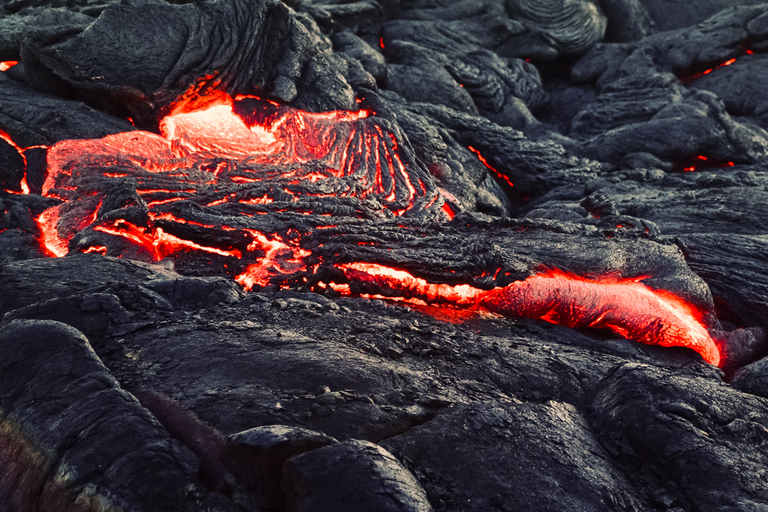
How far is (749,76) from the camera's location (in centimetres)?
939

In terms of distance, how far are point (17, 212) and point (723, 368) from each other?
5519 millimetres

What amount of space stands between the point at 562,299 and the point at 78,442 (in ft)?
9.78

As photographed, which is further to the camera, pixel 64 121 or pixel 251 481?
pixel 64 121

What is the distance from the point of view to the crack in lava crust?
3.58 metres

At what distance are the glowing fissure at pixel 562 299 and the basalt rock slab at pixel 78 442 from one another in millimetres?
1864

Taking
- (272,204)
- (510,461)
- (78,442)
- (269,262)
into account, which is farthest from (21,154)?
(510,461)

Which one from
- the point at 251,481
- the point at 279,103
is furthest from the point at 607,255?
the point at 279,103

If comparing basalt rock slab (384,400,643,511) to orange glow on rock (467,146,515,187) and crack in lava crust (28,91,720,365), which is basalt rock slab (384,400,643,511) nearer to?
crack in lava crust (28,91,720,365)

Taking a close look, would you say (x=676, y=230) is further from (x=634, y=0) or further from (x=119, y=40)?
(x=634, y=0)

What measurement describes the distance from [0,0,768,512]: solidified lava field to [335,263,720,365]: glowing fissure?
0.07 ft

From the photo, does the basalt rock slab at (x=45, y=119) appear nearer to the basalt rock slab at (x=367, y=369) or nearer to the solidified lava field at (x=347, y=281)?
the solidified lava field at (x=347, y=281)

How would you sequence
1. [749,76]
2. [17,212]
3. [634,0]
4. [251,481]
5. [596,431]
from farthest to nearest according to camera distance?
[634,0] → [749,76] → [17,212] → [596,431] → [251,481]

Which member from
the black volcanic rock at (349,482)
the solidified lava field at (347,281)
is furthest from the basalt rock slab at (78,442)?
the black volcanic rock at (349,482)

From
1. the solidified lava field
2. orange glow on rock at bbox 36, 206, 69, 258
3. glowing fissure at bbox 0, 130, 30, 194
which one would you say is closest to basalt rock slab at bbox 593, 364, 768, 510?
the solidified lava field
